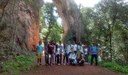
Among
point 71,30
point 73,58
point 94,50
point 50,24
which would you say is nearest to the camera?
point 73,58

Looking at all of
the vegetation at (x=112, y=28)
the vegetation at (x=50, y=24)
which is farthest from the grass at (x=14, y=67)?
the vegetation at (x=50, y=24)

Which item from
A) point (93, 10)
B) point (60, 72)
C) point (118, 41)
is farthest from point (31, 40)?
point (60, 72)

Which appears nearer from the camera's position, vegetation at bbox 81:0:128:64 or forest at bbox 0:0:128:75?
forest at bbox 0:0:128:75

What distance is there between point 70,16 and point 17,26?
13.3 meters

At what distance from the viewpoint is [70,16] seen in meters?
37.8

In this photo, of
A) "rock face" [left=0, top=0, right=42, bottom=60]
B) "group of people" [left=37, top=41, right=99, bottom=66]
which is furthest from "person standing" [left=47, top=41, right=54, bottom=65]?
"rock face" [left=0, top=0, right=42, bottom=60]

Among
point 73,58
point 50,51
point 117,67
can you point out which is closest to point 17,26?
point 50,51

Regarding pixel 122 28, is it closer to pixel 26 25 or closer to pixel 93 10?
pixel 93 10

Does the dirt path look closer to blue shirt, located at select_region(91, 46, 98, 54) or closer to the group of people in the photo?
the group of people

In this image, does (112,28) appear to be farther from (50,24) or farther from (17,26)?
(50,24)

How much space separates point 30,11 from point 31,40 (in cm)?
292

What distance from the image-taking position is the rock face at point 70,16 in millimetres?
35013

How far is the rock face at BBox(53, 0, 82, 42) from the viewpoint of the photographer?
3501cm

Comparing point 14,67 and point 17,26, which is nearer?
point 14,67
